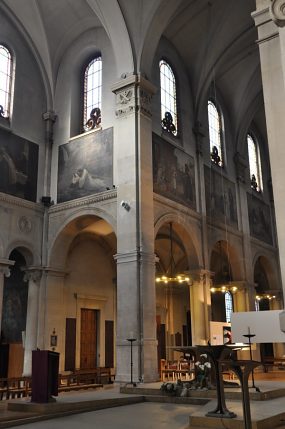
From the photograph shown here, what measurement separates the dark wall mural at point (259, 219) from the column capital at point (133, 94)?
9.00 meters

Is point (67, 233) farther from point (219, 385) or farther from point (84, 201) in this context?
point (219, 385)

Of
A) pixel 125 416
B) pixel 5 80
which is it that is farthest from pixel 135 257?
pixel 5 80

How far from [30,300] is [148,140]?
6789 millimetres

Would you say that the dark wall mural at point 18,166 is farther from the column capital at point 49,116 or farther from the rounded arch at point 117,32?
the rounded arch at point 117,32

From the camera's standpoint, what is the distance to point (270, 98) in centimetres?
692

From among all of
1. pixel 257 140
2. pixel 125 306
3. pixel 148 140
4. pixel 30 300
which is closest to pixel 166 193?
pixel 148 140

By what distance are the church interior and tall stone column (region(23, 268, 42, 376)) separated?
0.05 meters

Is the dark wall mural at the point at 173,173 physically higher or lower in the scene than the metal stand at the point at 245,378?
higher

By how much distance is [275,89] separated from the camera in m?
6.95

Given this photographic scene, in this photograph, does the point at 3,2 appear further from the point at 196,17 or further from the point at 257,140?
the point at 257,140

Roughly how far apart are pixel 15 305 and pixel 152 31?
36.0 ft

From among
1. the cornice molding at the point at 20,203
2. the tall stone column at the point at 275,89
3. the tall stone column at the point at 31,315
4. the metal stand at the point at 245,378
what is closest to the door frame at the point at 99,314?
the tall stone column at the point at 31,315

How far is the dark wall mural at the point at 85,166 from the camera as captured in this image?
621 inches

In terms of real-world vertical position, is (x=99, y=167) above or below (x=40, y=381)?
above
